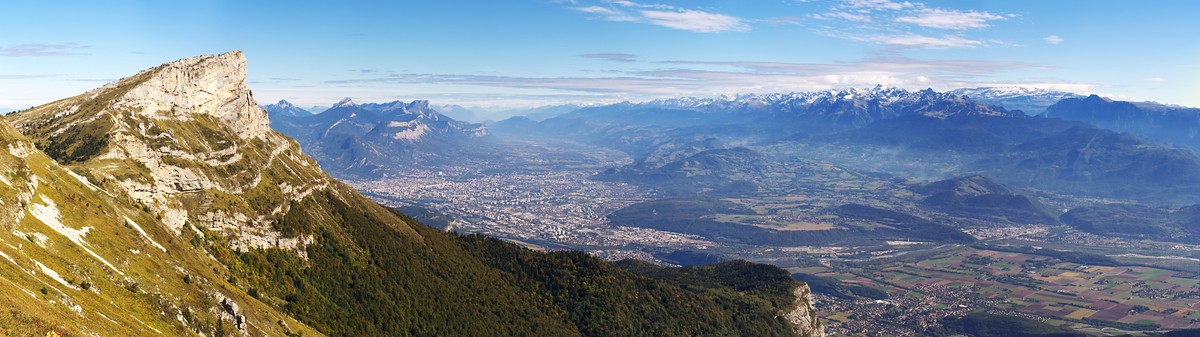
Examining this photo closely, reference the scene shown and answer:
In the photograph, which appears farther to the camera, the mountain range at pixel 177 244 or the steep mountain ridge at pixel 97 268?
the mountain range at pixel 177 244

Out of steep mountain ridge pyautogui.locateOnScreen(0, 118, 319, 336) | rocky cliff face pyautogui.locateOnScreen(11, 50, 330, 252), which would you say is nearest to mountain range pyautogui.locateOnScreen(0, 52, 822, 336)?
steep mountain ridge pyautogui.locateOnScreen(0, 118, 319, 336)

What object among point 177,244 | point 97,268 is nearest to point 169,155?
point 177,244

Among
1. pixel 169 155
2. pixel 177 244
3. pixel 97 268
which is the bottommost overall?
pixel 177 244

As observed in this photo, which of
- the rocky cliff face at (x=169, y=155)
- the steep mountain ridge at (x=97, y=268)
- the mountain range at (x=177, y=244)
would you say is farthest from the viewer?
the rocky cliff face at (x=169, y=155)

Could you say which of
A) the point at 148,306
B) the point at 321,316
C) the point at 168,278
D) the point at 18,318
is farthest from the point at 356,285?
the point at 18,318

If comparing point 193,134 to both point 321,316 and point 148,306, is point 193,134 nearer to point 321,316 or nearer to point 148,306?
point 321,316

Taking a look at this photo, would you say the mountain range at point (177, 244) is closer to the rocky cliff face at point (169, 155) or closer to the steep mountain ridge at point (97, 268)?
the steep mountain ridge at point (97, 268)

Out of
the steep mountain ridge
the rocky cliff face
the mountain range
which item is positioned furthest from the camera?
the rocky cliff face

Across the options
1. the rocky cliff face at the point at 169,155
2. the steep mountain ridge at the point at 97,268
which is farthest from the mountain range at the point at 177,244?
the rocky cliff face at the point at 169,155

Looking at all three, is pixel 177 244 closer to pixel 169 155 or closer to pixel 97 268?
pixel 97 268

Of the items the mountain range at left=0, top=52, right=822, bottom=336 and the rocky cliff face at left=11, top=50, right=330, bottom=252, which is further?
the rocky cliff face at left=11, top=50, right=330, bottom=252

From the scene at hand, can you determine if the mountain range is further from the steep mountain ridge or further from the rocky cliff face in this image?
the rocky cliff face
